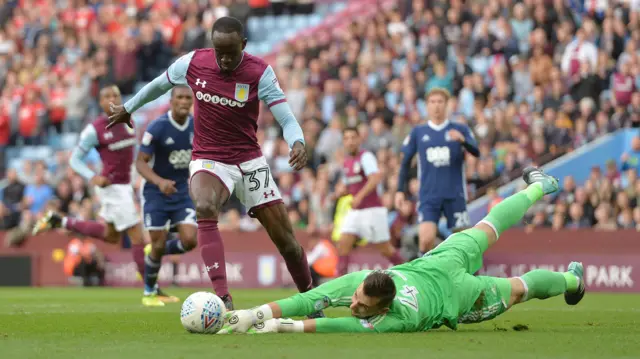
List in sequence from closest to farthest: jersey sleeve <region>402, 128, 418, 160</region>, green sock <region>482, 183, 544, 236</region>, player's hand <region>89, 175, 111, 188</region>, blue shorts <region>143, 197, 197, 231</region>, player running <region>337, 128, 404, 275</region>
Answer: green sock <region>482, 183, 544, 236</region> < blue shorts <region>143, 197, 197, 231</region> < jersey sleeve <region>402, 128, 418, 160</region> < player's hand <region>89, 175, 111, 188</region> < player running <region>337, 128, 404, 275</region>

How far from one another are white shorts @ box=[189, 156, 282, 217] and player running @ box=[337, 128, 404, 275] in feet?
22.7

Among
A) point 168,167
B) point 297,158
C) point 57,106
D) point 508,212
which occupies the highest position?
point 57,106

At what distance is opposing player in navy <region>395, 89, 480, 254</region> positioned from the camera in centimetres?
1429

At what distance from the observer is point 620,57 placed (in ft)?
67.8

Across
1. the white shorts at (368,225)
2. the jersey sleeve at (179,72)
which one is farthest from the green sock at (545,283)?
the white shorts at (368,225)

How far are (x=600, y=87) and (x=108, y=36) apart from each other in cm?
1349

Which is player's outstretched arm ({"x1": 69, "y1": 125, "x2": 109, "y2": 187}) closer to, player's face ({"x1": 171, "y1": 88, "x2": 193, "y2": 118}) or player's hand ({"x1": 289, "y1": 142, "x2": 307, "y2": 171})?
player's face ({"x1": 171, "y1": 88, "x2": 193, "y2": 118})

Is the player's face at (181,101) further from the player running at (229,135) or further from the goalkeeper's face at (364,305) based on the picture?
the goalkeeper's face at (364,305)

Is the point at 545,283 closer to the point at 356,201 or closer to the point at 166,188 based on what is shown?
the point at 166,188

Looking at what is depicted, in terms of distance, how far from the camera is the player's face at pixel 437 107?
46.9 ft

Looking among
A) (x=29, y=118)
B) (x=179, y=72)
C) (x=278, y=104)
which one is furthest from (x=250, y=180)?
(x=29, y=118)

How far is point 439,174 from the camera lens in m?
14.3

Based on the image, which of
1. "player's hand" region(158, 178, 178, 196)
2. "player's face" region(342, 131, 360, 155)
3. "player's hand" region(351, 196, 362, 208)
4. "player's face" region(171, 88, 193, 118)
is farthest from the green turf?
"player's face" region(342, 131, 360, 155)

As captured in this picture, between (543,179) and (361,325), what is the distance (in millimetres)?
2346
